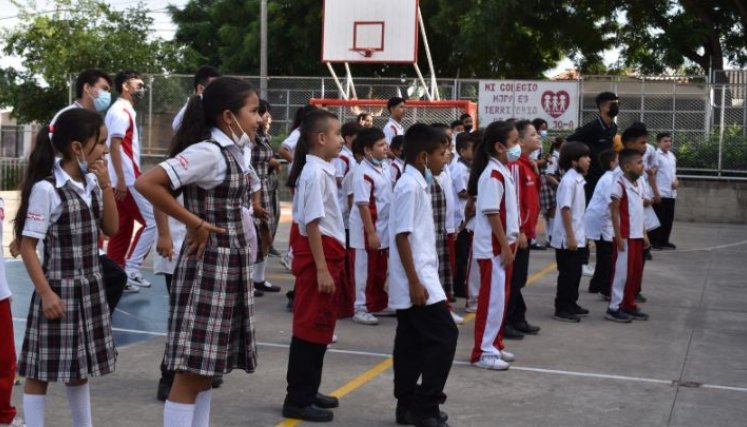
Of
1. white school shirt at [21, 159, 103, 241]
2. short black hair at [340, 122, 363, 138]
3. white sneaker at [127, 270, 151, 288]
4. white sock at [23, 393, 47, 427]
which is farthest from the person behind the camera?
white sneaker at [127, 270, 151, 288]

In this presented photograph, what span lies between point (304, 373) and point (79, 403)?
4.02 ft

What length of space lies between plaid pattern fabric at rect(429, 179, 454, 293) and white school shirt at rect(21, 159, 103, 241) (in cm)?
435

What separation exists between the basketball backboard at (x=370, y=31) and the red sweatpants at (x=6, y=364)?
16.6 m

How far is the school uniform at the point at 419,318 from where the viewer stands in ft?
18.0

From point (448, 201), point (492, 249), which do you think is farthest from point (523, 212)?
point (448, 201)

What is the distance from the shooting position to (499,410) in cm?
595

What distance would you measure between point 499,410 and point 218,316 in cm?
217

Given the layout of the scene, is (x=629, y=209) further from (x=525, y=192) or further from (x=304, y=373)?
(x=304, y=373)

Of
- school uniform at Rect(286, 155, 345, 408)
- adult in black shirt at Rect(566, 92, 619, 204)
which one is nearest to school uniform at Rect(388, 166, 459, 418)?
school uniform at Rect(286, 155, 345, 408)

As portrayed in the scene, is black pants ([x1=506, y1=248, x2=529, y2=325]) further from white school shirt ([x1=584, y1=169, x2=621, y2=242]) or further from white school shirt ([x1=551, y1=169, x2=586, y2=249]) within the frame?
white school shirt ([x1=584, y1=169, x2=621, y2=242])

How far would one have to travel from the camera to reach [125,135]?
29.5 feet

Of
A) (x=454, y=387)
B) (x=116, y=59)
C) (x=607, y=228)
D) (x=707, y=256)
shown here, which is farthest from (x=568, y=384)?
(x=116, y=59)

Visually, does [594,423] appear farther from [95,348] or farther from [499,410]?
[95,348]

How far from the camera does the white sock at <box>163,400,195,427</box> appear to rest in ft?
14.3
